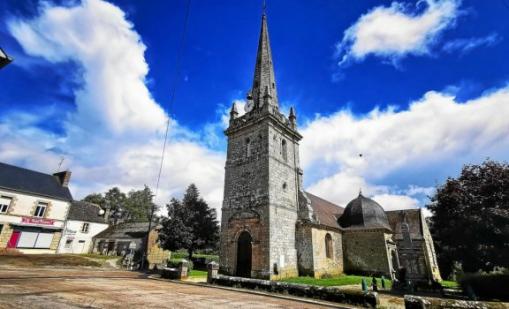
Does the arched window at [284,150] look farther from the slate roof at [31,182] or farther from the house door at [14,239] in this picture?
the house door at [14,239]

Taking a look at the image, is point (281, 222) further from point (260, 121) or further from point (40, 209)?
point (40, 209)

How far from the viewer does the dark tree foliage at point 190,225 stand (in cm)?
2467

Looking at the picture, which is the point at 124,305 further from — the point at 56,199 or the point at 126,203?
the point at 126,203

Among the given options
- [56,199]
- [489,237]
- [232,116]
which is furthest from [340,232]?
[56,199]

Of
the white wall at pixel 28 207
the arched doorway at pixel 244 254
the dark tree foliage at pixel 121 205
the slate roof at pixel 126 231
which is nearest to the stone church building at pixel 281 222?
the arched doorway at pixel 244 254

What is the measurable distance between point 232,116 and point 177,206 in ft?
35.9

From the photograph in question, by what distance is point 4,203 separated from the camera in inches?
1018

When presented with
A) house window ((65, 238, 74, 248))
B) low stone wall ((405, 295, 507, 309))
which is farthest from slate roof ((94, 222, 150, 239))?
low stone wall ((405, 295, 507, 309))

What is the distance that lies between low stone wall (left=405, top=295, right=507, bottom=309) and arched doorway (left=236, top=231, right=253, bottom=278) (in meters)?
12.5

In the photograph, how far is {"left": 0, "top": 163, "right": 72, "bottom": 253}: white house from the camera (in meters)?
25.8

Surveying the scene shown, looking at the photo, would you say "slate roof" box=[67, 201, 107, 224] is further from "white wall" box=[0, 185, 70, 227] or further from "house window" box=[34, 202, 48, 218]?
"house window" box=[34, 202, 48, 218]

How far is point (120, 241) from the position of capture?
33344 mm

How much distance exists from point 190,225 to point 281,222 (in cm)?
1119

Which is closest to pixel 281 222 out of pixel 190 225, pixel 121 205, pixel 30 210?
pixel 190 225
